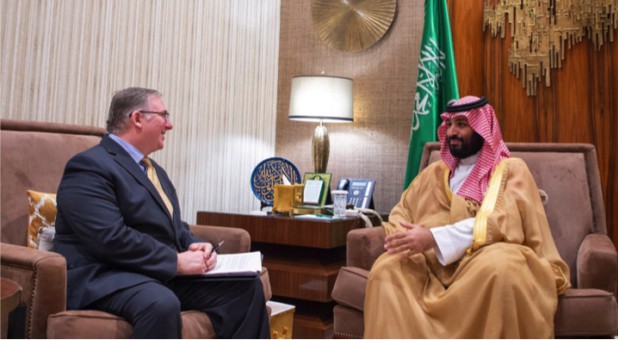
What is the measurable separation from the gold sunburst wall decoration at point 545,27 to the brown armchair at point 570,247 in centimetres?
71

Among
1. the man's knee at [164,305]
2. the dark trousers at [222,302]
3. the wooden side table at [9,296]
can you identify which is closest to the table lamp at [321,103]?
the dark trousers at [222,302]

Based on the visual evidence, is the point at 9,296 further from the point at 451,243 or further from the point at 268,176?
the point at 268,176

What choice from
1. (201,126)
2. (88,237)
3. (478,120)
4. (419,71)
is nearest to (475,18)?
(419,71)

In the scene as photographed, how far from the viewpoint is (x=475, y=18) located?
3.14 metres

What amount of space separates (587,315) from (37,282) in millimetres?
1708

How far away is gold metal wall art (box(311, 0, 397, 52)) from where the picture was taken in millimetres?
3432

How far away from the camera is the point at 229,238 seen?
206cm

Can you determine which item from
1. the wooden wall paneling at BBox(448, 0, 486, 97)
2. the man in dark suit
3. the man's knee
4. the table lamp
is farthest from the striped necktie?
the wooden wall paneling at BBox(448, 0, 486, 97)

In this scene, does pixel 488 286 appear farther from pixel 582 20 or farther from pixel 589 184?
pixel 582 20

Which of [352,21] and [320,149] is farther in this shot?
[352,21]

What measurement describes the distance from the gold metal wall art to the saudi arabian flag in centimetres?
42

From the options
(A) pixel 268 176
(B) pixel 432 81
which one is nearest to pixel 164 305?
(A) pixel 268 176

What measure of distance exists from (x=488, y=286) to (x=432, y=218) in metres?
0.52

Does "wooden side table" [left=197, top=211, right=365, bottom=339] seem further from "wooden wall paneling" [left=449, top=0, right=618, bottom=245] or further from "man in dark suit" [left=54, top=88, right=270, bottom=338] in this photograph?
"wooden wall paneling" [left=449, top=0, right=618, bottom=245]
